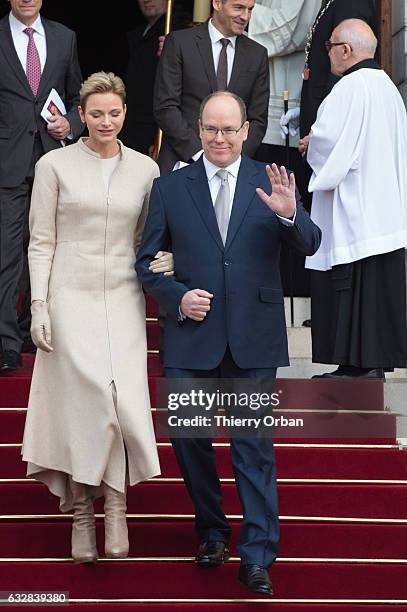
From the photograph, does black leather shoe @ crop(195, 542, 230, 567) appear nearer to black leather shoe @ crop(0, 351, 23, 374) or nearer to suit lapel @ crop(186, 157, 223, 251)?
suit lapel @ crop(186, 157, 223, 251)

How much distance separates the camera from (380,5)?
9273 millimetres

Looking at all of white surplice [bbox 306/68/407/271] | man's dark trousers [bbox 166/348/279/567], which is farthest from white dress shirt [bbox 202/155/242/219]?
white surplice [bbox 306/68/407/271]

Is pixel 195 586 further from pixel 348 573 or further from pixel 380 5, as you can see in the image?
pixel 380 5

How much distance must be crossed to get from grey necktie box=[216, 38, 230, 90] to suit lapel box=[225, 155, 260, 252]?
1.90 m

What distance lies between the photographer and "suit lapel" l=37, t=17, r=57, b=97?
7.63 meters

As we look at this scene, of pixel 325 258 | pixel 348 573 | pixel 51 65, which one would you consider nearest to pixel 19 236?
pixel 51 65

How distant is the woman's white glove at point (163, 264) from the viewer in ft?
19.2

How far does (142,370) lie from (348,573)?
3.56 ft

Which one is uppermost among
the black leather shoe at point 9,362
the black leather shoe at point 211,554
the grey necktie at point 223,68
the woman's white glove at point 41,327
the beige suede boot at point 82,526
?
the grey necktie at point 223,68

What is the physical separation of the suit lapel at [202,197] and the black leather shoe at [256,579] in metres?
1.17

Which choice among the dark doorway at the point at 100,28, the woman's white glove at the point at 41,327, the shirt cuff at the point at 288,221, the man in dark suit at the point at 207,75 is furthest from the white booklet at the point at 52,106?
the dark doorway at the point at 100,28

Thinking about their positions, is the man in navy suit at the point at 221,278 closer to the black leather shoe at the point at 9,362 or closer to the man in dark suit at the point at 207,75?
the black leather shoe at the point at 9,362

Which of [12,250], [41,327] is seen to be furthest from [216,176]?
[12,250]

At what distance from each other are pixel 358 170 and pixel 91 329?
6.74ft
